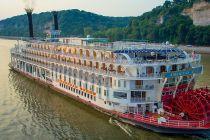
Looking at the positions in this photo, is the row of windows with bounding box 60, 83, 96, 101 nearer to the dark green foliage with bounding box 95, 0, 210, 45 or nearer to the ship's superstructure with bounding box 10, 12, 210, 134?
the ship's superstructure with bounding box 10, 12, 210, 134

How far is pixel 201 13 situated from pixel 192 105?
9225 centimetres

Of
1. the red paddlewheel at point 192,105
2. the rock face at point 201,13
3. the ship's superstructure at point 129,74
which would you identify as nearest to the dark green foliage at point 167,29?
the rock face at point 201,13

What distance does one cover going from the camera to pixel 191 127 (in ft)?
88.7

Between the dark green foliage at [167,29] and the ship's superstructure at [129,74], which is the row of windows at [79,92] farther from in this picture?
the dark green foliage at [167,29]

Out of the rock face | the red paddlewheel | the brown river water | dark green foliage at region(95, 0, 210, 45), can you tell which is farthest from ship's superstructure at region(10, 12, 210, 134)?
the rock face

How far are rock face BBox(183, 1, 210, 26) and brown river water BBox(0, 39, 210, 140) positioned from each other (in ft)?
238

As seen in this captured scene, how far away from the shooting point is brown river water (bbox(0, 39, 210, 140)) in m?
29.4

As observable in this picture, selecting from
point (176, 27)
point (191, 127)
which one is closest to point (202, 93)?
point (191, 127)

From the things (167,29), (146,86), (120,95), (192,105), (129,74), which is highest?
(167,29)

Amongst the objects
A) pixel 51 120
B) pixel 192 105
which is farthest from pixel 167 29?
pixel 192 105

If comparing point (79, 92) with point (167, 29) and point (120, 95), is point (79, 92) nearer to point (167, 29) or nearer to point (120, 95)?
point (120, 95)

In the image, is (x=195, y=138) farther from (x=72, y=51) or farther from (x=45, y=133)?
(x=72, y=51)

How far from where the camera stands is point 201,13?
11562cm

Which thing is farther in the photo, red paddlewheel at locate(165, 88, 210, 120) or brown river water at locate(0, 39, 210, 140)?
brown river water at locate(0, 39, 210, 140)
